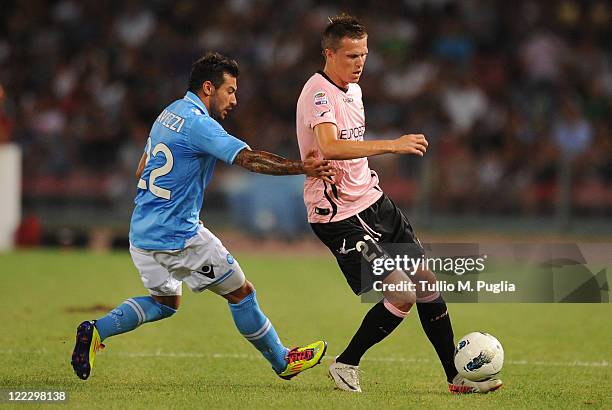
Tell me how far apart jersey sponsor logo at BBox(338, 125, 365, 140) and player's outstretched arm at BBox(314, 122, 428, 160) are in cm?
29

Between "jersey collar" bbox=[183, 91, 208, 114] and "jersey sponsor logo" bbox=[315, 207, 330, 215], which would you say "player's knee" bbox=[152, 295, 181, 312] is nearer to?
"jersey sponsor logo" bbox=[315, 207, 330, 215]

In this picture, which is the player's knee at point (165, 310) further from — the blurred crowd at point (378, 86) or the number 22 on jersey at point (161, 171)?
the blurred crowd at point (378, 86)

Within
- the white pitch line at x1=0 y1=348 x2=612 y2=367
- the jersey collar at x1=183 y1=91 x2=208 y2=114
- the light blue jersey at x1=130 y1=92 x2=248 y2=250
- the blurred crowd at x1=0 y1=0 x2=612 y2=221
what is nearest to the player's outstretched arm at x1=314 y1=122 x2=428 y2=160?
the light blue jersey at x1=130 y1=92 x2=248 y2=250

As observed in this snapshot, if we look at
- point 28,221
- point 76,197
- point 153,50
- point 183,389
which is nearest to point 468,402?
point 183,389

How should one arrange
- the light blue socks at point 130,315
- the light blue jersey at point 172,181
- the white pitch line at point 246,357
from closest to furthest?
the light blue jersey at point 172,181
the light blue socks at point 130,315
the white pitch line at point 246,357

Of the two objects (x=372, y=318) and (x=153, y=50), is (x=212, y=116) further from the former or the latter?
(x=153, y=50)

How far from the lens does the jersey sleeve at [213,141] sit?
7.26m

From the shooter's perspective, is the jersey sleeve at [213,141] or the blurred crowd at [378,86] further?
the blurred crowd at [378,86]

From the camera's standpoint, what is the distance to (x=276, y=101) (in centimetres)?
2066

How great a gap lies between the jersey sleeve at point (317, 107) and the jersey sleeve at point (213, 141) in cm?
47

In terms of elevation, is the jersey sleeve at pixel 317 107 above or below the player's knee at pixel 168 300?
above

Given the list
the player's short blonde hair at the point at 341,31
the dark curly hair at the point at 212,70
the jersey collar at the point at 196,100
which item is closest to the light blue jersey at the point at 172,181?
the jersey collar at the point at 196,100

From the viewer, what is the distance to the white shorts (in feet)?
25.1

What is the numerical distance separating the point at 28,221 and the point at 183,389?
1115cm
